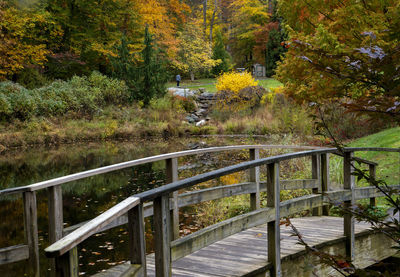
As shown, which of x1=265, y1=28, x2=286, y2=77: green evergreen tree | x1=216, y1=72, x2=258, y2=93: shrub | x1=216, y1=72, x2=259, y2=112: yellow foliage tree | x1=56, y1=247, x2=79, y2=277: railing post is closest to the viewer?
x1=56, y1=247, x2=79, y2=277: railing post

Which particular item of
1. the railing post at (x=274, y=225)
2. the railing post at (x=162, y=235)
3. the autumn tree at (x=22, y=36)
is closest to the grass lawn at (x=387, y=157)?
the railing post at (x=274, y=225)

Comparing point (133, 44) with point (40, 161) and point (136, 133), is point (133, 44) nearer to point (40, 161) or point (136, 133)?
point (136, 133)

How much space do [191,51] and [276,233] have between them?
35.1 m

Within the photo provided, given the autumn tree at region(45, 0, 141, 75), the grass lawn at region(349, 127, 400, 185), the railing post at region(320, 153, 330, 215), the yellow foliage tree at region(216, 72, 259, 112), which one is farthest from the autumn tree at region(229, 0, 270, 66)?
the railing post at region(320, 153, 330, 215)

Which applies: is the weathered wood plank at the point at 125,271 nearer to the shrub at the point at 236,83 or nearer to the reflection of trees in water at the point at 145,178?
Result: the reflection of trees in water at the point at 145,178

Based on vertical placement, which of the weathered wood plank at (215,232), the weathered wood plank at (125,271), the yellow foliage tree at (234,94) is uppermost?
the yellow foliage tree at (234,94)

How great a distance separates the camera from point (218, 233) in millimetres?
3605

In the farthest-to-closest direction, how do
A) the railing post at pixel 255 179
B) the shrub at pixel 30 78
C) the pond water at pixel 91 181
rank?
the shrub at pixel 30 78
the pond water at pixel 91 181
the railing post at pixel 255 179

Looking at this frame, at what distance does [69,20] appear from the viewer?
29.1 m

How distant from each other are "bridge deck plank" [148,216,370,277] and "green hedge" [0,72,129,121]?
1876 centimetres

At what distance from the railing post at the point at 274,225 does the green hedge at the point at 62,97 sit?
19.6 m

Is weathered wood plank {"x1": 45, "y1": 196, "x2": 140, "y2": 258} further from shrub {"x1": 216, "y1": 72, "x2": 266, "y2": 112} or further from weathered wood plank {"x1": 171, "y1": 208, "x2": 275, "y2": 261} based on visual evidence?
shrub {"x1": 216, "y1": 72, "x2": 266, "y2": 112}

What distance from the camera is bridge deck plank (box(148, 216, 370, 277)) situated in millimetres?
4066

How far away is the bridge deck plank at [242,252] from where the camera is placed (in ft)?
13.3
